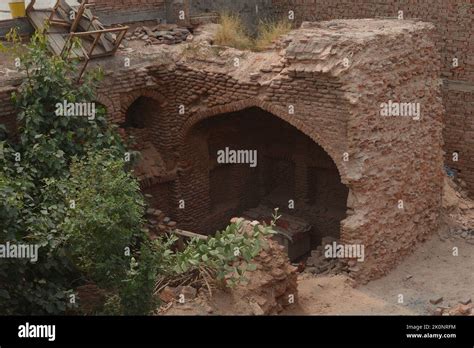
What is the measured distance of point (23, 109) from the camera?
10.9m

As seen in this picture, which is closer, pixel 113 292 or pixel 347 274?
pixel 113 292

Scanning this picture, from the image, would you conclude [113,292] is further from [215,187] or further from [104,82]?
[215,187]

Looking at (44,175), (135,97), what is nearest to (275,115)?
(135,97)

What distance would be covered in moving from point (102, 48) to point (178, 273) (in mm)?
4555

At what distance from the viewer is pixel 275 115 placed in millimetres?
12477

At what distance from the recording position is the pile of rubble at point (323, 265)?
11.8m

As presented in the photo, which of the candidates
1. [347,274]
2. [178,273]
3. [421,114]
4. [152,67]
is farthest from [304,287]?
[152,67]

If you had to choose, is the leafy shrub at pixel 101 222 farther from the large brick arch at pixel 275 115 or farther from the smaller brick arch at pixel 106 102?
the large brick arch at pixel 275 115

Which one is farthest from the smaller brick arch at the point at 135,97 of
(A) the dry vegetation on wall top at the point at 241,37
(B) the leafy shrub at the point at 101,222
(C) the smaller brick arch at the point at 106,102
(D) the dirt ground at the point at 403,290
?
(D) the dirt ground at the point at 403,290

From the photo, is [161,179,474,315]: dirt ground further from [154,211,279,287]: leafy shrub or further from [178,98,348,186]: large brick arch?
[178,98,348,186]: large brick arch

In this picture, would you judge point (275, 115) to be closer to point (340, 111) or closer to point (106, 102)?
point (340, 111)

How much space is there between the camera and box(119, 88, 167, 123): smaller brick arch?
41.9ft

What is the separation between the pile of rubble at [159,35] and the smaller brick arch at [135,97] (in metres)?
1.12

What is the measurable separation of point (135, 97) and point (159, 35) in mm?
1602
